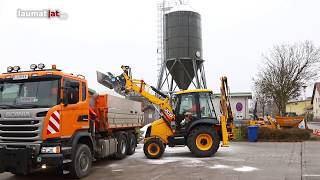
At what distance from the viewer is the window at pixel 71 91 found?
993 cm

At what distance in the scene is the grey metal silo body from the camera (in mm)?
28688

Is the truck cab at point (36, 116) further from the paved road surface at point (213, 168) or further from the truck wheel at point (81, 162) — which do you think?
the paved road surface at point (213, 168)

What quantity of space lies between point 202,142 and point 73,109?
20.4 ft

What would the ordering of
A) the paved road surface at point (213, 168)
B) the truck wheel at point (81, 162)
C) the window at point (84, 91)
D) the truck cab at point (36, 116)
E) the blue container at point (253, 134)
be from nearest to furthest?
the truck cab at point (36, 116) < the truck wheel at point (81, 162) < the paved road surface at point (213, 168) < the window at point (84, 91) < the blue container at point (253, 134)

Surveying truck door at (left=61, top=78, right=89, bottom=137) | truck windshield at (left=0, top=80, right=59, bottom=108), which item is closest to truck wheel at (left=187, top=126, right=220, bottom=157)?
truck door at (left=61, top=78, right=89, bottom=137)

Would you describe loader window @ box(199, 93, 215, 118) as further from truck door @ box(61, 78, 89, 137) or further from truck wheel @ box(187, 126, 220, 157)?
truck door @ box(61, 78, 89, 137)

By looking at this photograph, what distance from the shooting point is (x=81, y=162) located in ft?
34.9

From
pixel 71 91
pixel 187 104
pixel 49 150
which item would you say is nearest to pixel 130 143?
pixel 187 104

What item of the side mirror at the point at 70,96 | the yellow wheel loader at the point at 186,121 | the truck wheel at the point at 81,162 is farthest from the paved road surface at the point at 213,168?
the side mirror at the point at 70,96

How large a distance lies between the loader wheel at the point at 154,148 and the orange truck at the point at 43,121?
3.74 metres

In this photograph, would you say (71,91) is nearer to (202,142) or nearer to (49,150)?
(49,150)

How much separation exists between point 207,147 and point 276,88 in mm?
21063

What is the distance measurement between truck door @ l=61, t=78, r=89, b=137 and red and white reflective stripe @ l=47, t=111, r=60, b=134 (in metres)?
0.20

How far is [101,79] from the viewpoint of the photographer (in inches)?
609
